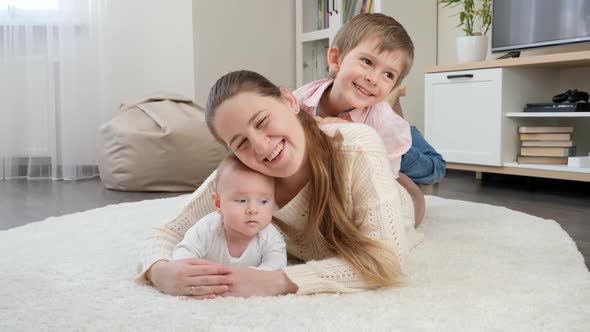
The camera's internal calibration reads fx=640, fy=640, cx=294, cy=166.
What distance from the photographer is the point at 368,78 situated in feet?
5.53

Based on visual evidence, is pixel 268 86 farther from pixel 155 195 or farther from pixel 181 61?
pixel 181 61

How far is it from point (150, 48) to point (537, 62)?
2425 mm

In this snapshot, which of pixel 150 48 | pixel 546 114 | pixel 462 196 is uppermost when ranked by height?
pixel 150 48

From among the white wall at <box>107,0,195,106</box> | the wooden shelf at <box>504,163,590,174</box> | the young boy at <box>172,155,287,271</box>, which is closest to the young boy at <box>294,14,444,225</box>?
the young boy at <box>172,155,287,271</box>

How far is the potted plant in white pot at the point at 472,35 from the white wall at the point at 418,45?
0.23m

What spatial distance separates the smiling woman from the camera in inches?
48.8

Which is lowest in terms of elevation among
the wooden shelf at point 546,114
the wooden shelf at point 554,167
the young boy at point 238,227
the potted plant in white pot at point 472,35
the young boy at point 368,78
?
the wooden shelf at point 554,167

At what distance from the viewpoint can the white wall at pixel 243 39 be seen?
4.30 meters

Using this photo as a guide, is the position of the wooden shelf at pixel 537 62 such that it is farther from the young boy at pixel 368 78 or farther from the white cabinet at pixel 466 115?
the young boy at pixel 368 78

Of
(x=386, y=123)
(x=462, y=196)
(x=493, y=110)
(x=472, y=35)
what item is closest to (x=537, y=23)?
(x=472, y=35)

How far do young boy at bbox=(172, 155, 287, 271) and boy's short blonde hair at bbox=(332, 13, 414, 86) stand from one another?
57 cm

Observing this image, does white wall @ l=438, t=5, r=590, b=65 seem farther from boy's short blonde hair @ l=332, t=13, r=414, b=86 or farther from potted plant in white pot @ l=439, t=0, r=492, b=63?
boy's short blonde hair @ l=332, t=13, r=414, b=86

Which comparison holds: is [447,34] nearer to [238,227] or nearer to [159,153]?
[159,153]

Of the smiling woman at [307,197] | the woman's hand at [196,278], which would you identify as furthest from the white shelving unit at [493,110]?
the woman's hand at [196,278]
